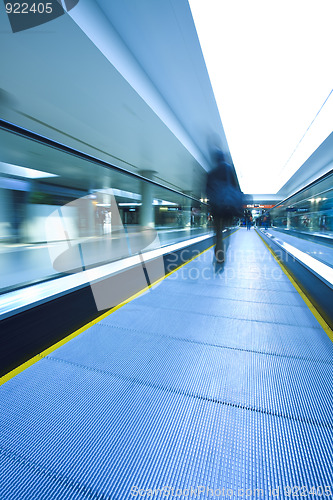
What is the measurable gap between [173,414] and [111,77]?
16.4 ft

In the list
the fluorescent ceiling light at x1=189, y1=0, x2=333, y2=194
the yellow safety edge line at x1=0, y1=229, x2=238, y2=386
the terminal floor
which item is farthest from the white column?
the fluorescent ceiling light at x1=189, y1=0, x2=333, y2=194

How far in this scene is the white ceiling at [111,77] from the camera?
10.6ft

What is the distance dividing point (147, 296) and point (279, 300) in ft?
5.14

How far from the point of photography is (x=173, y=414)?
1116mm

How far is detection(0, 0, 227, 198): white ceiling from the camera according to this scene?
3219mm

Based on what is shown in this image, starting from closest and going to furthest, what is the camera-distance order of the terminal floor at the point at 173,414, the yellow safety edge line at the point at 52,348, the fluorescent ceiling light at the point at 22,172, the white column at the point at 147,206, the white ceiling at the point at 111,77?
the terminal floor at the point at 173,414, the yellow safety edge line at the point at 52,348, the fluorescent ceiling light at the point at 22,172, the white ceiling at the point at 111,77, the white column at the point at 147,206

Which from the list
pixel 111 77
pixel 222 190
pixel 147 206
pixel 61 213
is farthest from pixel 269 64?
pixel 61 213

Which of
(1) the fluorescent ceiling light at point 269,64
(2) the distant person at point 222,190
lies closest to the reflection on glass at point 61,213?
(2) the distant person at point 222,190

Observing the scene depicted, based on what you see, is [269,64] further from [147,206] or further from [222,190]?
[147,206]

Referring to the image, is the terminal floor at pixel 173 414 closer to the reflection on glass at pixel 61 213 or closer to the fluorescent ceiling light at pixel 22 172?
the reflection on glass at pixel 61 213

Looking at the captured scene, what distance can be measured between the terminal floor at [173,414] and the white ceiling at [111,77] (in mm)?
2021

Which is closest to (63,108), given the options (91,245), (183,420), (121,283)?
(91,245)

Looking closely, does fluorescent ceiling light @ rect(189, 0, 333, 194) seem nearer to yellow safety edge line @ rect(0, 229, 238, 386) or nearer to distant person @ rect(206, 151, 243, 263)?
distant person @ rect(206, 151, 243, 263)

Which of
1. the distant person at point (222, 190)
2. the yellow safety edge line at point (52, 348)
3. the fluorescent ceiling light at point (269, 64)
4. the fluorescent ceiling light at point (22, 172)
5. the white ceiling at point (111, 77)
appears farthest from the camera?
the distant person at point (222, 190)
